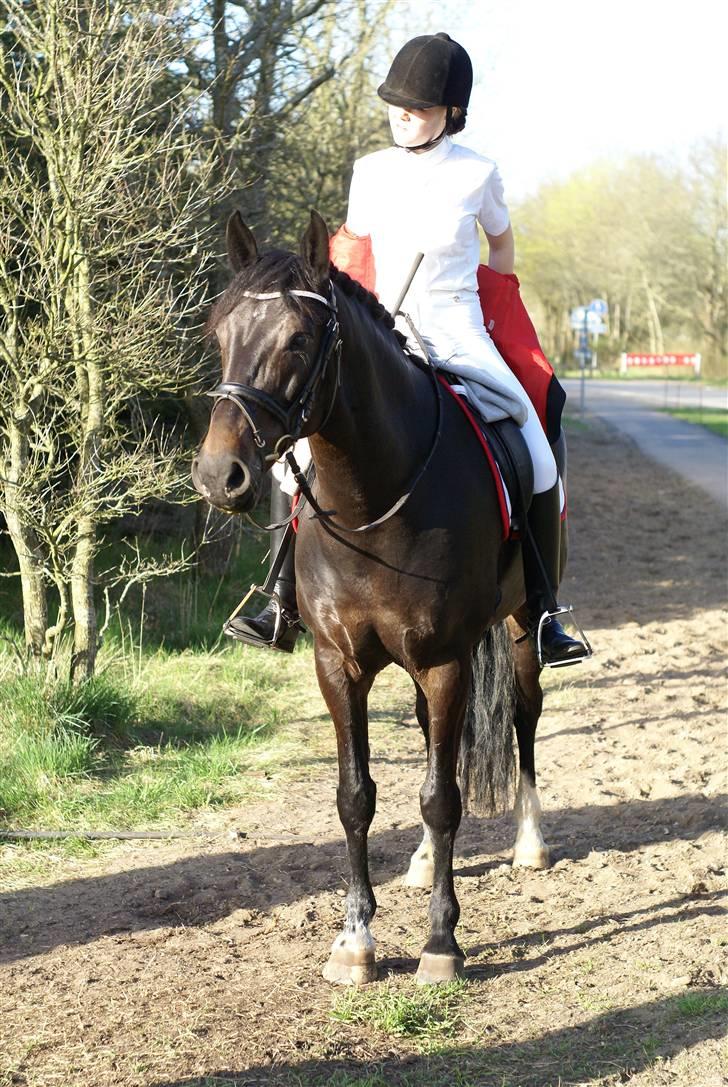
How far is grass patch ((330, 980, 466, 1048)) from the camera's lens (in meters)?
3.91

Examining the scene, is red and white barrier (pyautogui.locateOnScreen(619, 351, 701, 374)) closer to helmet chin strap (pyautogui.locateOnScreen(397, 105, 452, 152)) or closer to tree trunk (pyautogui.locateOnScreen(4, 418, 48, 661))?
tree trunk (pyautogui.locateOnScreen(4, 418, 48, 661))

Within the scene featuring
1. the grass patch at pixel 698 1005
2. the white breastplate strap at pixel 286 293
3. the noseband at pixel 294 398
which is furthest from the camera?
the grass patch at pixel 698 1005

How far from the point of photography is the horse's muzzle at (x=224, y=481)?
10.4 ft

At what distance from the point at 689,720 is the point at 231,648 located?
329cm

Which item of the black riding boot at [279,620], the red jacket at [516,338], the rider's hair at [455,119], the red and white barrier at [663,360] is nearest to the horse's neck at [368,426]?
the black riding boot at [279,620]

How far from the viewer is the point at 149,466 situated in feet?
22.8

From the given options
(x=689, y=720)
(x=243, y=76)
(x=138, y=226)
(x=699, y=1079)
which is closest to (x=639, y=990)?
(x=699, y=1079)

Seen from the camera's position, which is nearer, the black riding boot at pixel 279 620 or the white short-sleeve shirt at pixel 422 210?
the white short-sleeve shirt at pixel 422 210

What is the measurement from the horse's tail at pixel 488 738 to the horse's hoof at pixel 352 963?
4.44ft

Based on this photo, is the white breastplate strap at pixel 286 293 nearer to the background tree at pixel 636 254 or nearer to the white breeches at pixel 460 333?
the white breeches at pixel 460 333

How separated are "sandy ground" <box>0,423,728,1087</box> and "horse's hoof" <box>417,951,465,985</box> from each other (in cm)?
7

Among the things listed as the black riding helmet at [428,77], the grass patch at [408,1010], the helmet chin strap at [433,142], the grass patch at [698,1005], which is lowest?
the grass patch at [408,1010]

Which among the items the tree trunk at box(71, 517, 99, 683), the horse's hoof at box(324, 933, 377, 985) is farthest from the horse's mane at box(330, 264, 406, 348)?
the tree trunk at box(71, 517, 99, 683)

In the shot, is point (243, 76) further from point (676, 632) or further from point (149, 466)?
point (676, 632)
